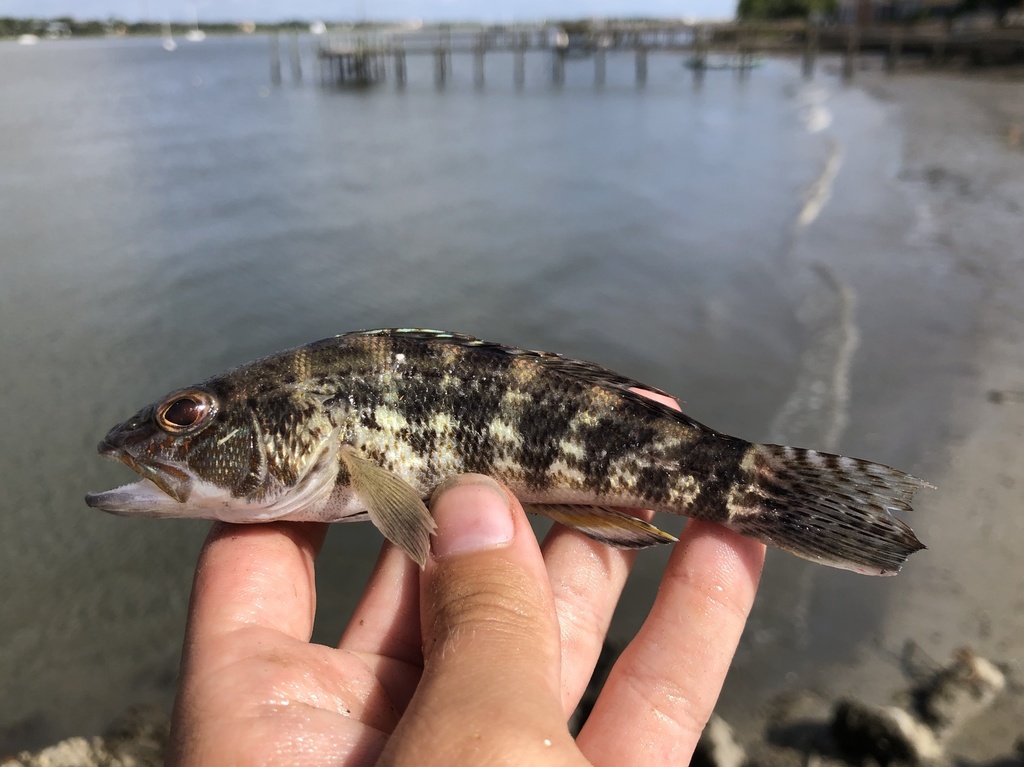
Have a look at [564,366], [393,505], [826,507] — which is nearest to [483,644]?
[393,505]

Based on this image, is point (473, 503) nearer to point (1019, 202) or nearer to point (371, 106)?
point (1019, 202)

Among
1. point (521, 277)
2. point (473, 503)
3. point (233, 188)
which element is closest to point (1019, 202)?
point (521, 277)

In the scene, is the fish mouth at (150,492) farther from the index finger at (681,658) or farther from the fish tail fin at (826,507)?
the fish tail fin at (826,507)

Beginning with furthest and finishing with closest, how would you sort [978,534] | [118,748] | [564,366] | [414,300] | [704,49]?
[704,49] < [414,300] < [978,534] < [118,748] < [564,366]

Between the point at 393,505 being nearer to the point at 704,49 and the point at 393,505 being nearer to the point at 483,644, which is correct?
the point at 483,644

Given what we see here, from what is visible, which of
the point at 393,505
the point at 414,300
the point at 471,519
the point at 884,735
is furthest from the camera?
the point at 414,300

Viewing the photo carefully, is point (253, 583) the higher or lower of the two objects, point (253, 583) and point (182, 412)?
the lower

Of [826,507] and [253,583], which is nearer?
[253,583]
